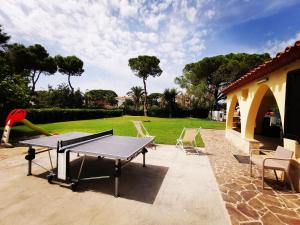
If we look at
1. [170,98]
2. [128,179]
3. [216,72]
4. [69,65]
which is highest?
[69,65]

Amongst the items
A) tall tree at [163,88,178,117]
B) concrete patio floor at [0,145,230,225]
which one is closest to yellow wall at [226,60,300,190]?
concrete patio floor at [0,145,230,225]

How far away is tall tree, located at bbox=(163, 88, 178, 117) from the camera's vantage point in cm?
3791

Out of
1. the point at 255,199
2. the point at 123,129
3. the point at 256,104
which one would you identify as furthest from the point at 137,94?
the point at 255,199

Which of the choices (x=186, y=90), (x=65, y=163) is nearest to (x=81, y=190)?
(x=65, y=163)

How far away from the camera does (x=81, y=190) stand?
173 inches

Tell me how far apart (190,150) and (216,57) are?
31386 mm

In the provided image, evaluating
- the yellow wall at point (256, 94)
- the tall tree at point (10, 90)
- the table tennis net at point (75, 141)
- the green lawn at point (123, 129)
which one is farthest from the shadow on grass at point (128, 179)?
the tall tree at point (10, 90)

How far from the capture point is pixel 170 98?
1507 inches

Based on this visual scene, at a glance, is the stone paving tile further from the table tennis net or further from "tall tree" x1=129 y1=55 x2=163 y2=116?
"tall tree" x1=129 y1=55 x2=163 y2=116

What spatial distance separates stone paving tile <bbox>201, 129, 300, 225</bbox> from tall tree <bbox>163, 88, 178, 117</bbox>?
3227 centimetres

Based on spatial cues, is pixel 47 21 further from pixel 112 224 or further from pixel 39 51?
pixel 39 51

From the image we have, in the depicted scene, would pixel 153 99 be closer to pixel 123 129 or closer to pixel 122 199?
pixel 123 129

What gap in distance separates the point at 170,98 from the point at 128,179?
33843 millimetres

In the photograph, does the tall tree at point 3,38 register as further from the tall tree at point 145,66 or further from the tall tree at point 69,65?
the tall tree at point 145,66
